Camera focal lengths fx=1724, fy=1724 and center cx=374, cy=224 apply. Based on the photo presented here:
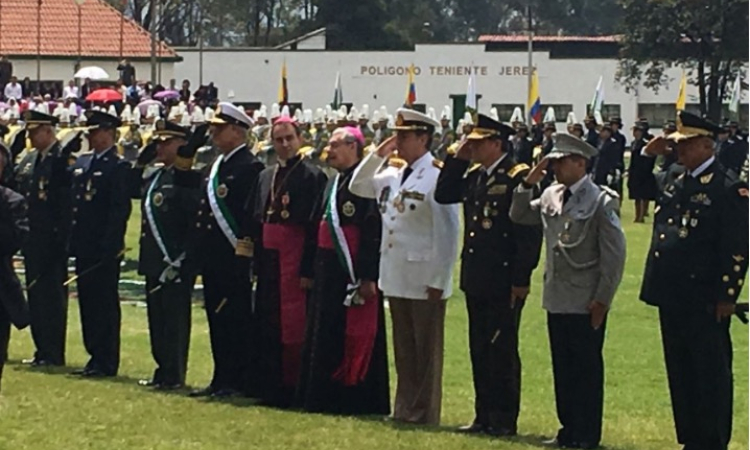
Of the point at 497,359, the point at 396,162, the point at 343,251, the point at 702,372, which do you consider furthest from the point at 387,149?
the point at 702,372

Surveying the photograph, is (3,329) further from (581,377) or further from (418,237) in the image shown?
(581,377)

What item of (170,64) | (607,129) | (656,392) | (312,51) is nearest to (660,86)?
(312,51)

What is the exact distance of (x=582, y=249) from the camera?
9.26 meters

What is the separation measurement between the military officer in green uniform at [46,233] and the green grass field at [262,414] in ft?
1.06

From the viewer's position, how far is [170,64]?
201ft

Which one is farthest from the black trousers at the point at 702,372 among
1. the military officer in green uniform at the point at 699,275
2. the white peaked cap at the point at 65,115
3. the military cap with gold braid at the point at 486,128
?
the white peaked cap at the point at 65,115

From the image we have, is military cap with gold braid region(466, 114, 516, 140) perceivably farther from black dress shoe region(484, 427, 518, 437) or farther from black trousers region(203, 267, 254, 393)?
black trousers region(203, 267, 254, 393)

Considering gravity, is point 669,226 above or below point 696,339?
above

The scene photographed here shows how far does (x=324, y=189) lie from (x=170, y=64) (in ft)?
167

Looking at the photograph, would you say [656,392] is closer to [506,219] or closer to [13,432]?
[506,219]

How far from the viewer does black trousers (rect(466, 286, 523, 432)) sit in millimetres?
9773

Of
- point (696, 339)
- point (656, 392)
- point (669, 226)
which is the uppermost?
point (669, 226)

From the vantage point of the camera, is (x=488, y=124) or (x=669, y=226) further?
(x=488, y=124)

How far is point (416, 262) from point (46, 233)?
3.91m
